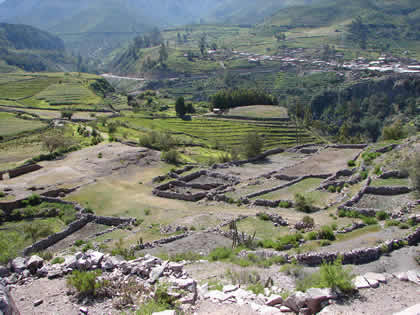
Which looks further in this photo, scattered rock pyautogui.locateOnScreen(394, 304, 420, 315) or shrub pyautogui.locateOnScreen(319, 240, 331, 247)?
shrub pyautogui.locateOnScreen(319, 240, 331, 247)

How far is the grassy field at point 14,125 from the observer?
82.4m

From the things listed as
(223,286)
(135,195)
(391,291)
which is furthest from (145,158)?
(391,291)

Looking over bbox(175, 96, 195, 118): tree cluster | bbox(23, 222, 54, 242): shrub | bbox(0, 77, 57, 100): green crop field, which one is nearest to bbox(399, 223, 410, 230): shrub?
bbox(23, 222, 54, 242): shrub

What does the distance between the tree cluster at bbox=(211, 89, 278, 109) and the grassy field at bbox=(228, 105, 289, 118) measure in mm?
Result: 4153

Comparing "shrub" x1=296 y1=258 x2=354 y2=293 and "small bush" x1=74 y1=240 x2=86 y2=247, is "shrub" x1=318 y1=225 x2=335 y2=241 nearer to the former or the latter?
"shrub" x1=296 y1=258 x2=354 y2=293

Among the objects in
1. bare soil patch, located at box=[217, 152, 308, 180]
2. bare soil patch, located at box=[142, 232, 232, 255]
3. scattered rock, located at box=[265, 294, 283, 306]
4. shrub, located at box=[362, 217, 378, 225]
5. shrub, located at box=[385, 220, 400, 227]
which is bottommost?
bare soil patch, located at box=[217, 152, 308, 180]

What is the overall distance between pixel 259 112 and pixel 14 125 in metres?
68.6

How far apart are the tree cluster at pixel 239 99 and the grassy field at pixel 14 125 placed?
54618 millimetres

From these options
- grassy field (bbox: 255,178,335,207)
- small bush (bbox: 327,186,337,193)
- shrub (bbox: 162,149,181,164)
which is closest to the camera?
grassy field (bbox: 255,178,335,207)

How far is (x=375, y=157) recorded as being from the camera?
42438mm

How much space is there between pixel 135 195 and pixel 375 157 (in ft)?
98.4

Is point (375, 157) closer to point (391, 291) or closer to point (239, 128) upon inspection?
point (391, 291)

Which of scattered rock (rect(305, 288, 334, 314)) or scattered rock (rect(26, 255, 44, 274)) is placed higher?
scattered rock (rect(305, 288, 334, 314))

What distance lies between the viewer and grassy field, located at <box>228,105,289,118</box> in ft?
341
